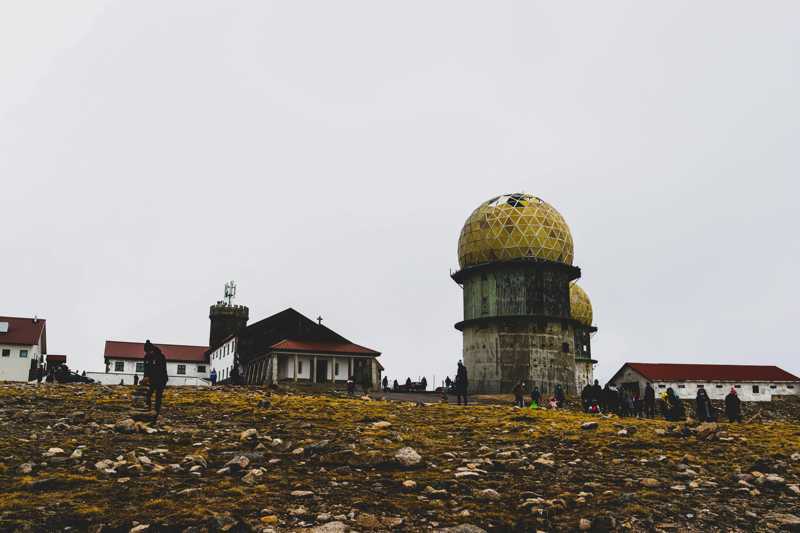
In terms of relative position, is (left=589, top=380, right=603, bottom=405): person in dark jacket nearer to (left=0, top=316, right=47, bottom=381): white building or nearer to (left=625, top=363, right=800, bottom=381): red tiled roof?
(left=625, top=363, right=800, bottom=381): red tiled roof

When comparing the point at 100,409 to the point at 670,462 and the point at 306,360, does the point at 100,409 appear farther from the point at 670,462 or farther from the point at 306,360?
the point at 306,360

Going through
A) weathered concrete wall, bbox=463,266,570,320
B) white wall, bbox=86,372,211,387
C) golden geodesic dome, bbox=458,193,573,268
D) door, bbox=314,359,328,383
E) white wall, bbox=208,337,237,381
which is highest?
golden geodesic dome, bbox=458,193,573,268

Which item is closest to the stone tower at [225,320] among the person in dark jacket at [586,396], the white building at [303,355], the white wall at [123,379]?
the white building at [303,355]

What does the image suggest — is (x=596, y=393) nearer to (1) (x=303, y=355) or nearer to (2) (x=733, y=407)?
(2) (x=733, y=407)

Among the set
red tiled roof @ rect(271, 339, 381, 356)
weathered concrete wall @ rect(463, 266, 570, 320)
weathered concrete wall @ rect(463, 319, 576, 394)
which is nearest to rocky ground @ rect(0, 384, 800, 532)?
weathered concrete wall @ rect(463, 319, 576, 394)

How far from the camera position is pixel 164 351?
7838 cm

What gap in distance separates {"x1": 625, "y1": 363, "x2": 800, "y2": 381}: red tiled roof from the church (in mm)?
25392

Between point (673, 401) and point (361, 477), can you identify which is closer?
point (361, 477)

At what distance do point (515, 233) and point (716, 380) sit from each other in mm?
31971

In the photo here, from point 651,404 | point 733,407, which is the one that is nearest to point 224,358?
point 651,404

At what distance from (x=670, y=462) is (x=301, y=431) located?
761cm

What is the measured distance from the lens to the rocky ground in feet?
31.7

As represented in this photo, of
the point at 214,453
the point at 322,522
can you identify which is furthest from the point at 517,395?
the point at 322,522

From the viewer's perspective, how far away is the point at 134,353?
255ft
